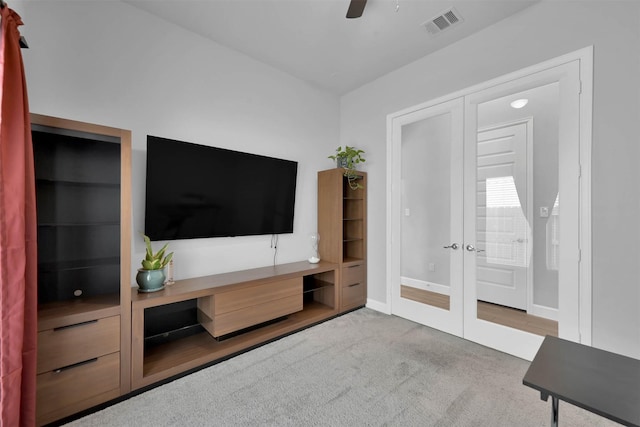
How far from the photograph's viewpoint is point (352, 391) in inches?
76.5

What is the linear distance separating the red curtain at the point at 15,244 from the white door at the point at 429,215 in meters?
3.12

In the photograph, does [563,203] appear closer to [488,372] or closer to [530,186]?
[530,186]

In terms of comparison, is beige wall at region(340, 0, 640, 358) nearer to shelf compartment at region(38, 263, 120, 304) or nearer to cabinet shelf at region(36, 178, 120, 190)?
cabinet shelf at region(36, 178, 120, 190)

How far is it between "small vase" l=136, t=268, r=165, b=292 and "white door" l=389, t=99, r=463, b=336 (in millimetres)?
2511

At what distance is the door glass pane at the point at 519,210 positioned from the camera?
2316 millimetres

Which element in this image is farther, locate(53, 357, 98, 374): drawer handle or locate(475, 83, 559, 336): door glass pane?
locate(475, 83, 559, 336): door glass pane

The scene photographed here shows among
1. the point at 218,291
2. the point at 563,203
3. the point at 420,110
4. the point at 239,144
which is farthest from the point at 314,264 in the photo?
the point at 563,203

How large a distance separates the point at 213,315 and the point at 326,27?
280cm

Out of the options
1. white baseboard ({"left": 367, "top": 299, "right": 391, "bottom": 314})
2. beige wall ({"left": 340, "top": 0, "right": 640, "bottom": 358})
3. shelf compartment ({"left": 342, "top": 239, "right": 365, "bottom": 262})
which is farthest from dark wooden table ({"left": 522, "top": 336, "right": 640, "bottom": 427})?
shelf compartment ({"left": 342, "top": 239, "right": 365, "bottom": 262})

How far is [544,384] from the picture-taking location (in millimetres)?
1040

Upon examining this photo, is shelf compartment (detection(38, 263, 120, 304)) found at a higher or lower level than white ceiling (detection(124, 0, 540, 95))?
lower

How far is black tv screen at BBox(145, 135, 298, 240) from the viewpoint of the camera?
2.36m

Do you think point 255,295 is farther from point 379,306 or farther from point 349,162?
point 349,162

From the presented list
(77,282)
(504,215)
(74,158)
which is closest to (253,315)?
(77,282)
